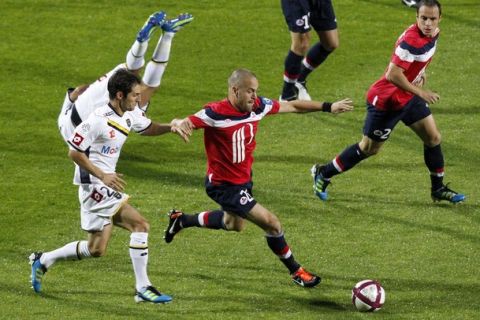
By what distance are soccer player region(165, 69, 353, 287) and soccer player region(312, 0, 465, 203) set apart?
5.85 ft

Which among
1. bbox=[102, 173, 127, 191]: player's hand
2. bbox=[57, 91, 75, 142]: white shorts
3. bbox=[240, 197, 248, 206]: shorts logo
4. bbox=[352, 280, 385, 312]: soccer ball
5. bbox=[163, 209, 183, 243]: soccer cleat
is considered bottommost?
bbox=[163, 209, 183, 243]: soccer cleat

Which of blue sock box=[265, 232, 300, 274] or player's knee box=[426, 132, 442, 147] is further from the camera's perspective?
player's knee box=[426, 132, 442, 147]

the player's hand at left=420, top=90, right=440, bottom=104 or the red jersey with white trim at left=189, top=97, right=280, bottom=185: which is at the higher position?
the player's hand at left=420, top=90, right=440, bottom=104

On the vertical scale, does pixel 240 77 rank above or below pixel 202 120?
above

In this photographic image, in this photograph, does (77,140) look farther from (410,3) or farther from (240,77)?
(410,3)

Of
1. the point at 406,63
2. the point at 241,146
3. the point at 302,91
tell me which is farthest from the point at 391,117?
the point at 302,91

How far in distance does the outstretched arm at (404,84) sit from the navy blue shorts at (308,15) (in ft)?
10.7

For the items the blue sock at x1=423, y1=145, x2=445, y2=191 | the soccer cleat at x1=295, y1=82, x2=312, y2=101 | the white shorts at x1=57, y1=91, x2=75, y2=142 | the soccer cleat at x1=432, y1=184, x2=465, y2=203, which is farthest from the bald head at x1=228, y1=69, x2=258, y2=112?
the soccer cleat at x1=295, y1=82, x2=312, y2=101

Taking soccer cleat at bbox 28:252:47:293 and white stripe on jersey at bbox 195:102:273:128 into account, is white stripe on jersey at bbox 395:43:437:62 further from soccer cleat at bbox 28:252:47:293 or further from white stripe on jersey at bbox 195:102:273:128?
soccer cleat at bbox 28:252:47:293

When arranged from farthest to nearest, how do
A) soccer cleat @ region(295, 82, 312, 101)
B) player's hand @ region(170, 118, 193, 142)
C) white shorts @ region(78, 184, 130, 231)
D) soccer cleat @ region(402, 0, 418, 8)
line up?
1. soccer cleat @ region(402, 0, 418, 8)
2. soccer cleat @ region(295, 82, 312, 101)
3. white shorts @ region(78, 184, 130, 231)
4. player's hand @ region(170, 118, 193, 142)

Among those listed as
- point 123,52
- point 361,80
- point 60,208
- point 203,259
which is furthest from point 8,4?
point 203,259

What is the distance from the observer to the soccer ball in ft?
35.1

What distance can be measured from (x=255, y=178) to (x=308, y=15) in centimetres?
257

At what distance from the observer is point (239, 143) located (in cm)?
1132
